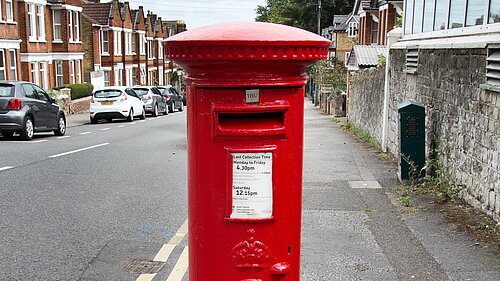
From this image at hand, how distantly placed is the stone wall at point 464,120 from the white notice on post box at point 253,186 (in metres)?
3.88

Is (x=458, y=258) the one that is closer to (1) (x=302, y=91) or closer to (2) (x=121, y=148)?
(1) (x=302, y=91)

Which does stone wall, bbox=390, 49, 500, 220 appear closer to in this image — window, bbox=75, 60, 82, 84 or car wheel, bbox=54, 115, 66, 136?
car wheel, bbox=54, 115, 66, 136

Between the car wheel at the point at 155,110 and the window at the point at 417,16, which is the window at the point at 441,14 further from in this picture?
the car wheel at the point at 155,110

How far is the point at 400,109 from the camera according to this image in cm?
793

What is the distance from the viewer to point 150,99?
2884 cm

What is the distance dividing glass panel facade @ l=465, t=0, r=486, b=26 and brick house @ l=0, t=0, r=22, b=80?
2325cm

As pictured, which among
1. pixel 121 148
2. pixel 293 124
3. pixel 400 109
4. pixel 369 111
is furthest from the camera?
pixel 369 111

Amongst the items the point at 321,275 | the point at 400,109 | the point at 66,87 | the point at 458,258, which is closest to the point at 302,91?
the point at 321,275

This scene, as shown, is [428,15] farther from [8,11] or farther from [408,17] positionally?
[8,11]

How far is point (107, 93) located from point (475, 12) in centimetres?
1868

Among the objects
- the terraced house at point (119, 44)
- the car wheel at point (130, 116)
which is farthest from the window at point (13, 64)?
the terraced house at point (119, 44)

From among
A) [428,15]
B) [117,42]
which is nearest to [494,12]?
[428,15]

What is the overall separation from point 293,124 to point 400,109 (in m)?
5.76

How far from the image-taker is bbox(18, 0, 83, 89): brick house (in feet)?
95.7
